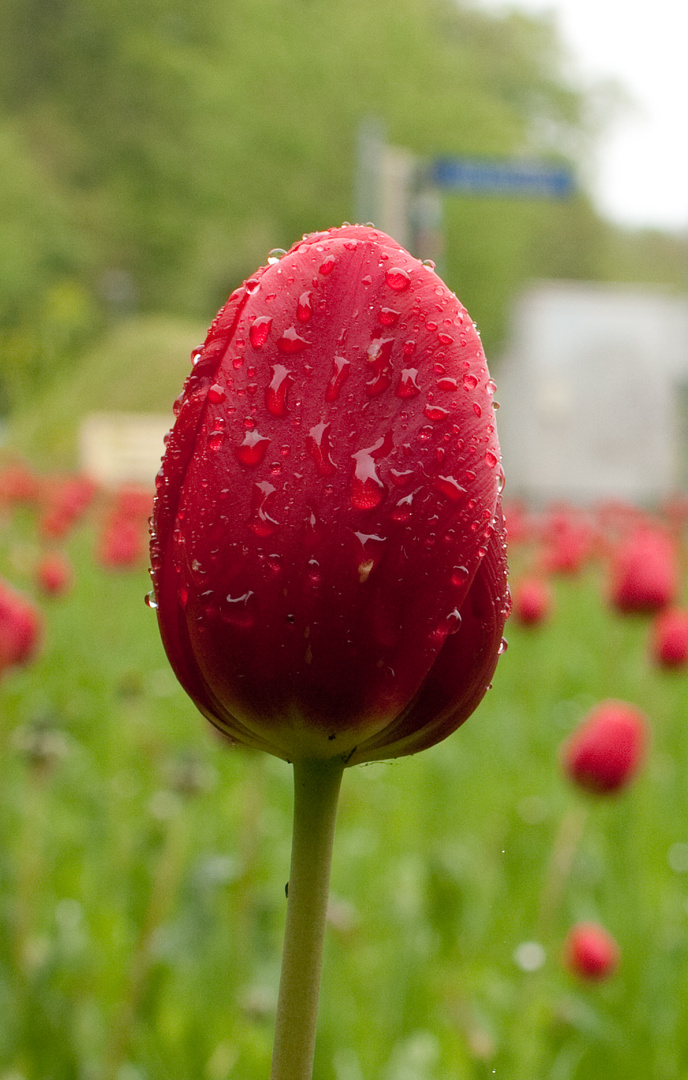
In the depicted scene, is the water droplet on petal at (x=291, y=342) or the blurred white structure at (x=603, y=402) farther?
the blurred white structure at (x=603, y=402)

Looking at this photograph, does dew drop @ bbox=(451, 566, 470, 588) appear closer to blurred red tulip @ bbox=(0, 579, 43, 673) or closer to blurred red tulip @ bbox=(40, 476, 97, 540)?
blurred red tulip @ bbox=(0, 579, 43, 673)

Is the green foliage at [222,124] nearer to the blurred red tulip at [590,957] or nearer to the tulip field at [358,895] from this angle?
the tulip field at [358,895]

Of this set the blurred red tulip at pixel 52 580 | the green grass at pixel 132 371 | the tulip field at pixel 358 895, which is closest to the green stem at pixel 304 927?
the tulip field at pixel 358 895

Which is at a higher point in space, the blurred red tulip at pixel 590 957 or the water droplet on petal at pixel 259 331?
the water droplet on petal at pixel 259 331

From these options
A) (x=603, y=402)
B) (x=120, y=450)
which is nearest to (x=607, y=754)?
(x=120, y=450)

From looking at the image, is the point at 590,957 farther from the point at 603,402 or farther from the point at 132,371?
the point at 603,402

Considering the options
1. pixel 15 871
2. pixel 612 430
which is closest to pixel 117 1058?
pixel 15 871

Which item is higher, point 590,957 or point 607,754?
point 607,754
